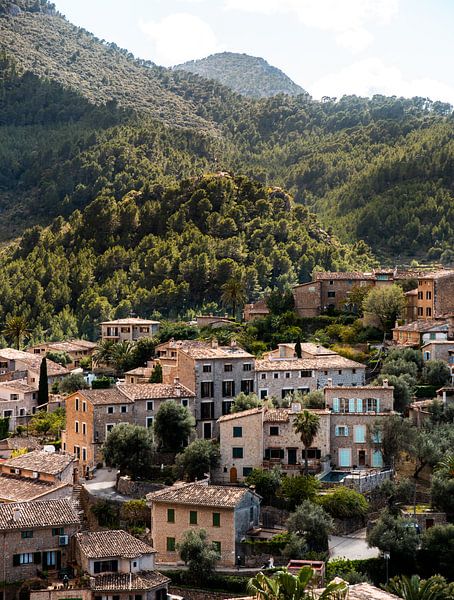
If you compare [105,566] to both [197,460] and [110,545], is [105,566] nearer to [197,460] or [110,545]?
[110,545]

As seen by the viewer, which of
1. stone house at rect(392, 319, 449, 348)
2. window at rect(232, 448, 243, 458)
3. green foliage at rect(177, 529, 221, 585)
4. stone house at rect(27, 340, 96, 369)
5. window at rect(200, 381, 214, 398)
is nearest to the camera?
green foliage at rect(177, 529, 221, 585)

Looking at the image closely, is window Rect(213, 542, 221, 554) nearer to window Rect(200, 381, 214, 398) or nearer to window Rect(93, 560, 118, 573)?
window Rect(93, 560, 118, 573)

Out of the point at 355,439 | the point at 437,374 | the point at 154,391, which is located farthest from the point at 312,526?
the point at 437,374

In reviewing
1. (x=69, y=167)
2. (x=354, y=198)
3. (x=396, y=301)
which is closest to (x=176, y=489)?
(x=396, y=301)

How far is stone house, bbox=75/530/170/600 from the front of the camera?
45406 millimetres

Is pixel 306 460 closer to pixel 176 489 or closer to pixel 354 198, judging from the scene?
pixel 176 489

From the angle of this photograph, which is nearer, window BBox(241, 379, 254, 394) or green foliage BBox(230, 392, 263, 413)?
green foliage BBox(230, 392, 263, 413)

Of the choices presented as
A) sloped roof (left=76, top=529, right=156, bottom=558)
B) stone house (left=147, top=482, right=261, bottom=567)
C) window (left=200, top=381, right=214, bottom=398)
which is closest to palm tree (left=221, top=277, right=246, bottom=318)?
window (left=200, top=381, right=214, bottom=398)

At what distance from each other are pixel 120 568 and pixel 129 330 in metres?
44.6

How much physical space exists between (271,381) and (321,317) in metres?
18.0

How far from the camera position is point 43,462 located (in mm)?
56750

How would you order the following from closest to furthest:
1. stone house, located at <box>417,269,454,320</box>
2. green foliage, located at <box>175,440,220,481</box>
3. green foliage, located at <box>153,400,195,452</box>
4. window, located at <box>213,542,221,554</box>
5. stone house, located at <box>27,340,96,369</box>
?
window, located at <box>213,542,221,554</box> → green foliage, located at <box>175,440,220,481</box> → green foliage, located at <box>153,400,195,452</box> → stone house, located at <box>417,269,454,320</box> → stone house, located at <box>27,340,96,369</box>

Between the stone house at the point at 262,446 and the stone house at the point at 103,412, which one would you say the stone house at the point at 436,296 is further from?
the stone house at the point at 262,446

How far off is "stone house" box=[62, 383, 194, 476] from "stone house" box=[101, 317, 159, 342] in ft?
83.4
